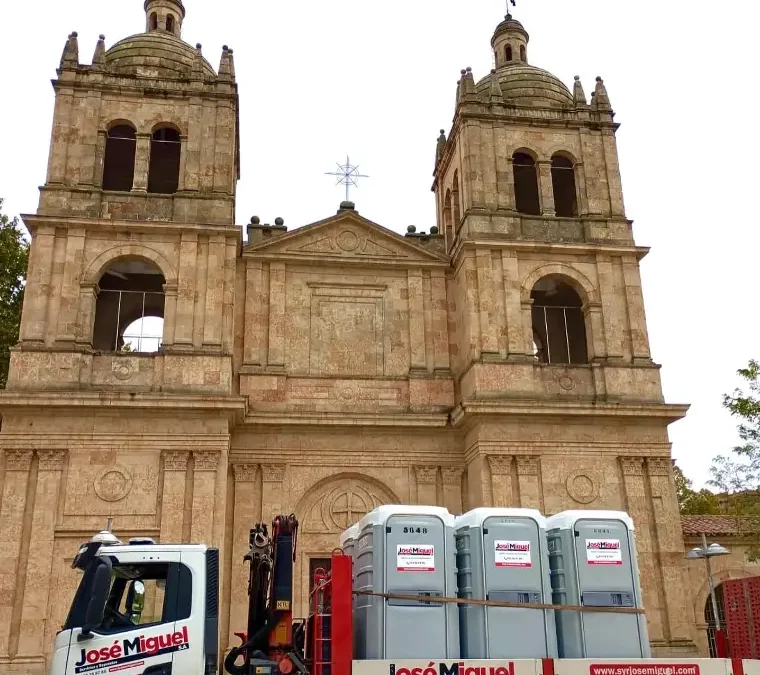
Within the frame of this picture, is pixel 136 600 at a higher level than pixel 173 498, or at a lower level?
lower

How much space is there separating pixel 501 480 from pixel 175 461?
799 centimetres

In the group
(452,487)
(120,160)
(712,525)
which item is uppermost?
(120,160)

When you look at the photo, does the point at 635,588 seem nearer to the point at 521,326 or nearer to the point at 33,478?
the point at 521,326

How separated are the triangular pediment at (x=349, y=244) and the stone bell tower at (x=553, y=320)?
128 centimetres

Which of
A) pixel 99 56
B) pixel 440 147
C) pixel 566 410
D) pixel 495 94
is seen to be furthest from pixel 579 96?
pixel 99 56

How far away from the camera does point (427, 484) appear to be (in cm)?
2209

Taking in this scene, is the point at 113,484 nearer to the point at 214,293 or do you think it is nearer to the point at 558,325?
the point at 214,293

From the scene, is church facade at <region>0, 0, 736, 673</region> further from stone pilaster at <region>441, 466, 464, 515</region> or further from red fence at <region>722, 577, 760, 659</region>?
red fence at <region>722, 577, 760, 659</region>

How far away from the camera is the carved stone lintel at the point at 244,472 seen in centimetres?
2139

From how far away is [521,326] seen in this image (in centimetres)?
2280

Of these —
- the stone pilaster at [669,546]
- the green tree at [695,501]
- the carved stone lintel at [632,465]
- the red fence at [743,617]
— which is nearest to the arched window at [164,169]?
the carved stone lintel at [632,465]

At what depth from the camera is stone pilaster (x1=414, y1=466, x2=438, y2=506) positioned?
2188 cm

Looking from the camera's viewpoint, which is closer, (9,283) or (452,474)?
(452,474)

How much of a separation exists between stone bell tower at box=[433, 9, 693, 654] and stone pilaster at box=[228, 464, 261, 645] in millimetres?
5538
